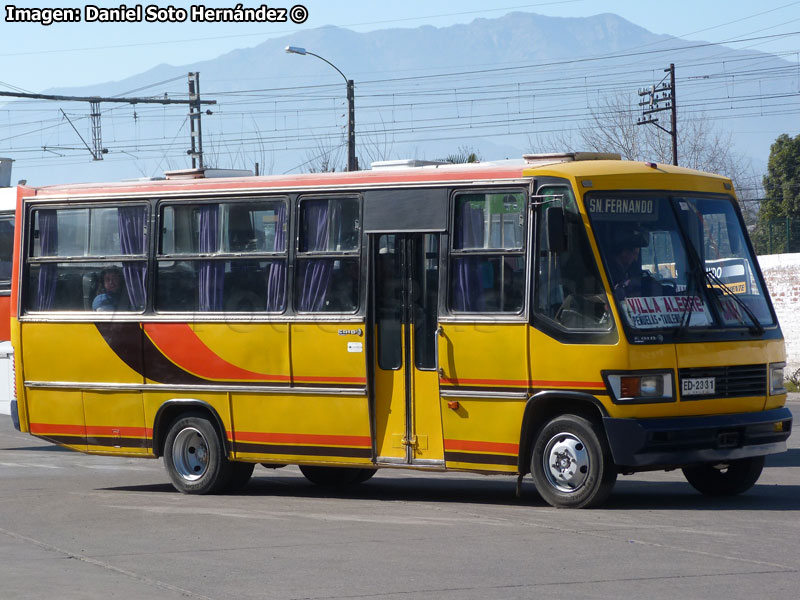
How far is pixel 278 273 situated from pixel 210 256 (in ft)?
2.72

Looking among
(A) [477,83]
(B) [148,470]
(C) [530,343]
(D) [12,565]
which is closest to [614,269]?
(C) [530,343]

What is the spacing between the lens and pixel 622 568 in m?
8.49

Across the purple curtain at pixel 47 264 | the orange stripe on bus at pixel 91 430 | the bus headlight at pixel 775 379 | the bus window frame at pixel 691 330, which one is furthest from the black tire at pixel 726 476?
the purple curtain at pixel 47 264

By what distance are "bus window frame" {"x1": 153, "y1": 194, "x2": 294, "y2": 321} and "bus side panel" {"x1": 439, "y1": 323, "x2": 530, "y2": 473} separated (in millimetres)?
1899

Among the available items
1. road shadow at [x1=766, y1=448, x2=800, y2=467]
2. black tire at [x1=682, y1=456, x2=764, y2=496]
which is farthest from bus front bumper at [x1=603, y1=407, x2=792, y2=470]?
road shadow at [x1=766, y1=448, x2=800, y2=467]

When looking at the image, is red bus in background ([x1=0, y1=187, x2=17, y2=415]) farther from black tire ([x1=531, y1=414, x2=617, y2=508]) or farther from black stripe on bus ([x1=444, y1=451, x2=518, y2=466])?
black tire ([x1=531, y1=414, x2=617, y2=508])

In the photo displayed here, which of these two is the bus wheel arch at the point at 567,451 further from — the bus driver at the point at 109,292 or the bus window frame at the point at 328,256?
the bus driver at the point at 109,292

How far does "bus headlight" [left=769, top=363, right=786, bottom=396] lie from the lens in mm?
11641

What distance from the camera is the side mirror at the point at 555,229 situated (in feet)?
36.2

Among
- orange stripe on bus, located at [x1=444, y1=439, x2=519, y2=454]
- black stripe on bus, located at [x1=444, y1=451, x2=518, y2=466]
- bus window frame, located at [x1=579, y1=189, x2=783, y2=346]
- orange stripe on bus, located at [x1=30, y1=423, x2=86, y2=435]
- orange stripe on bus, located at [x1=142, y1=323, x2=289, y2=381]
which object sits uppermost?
bus window frame, located at [x1=579, y1=189, x2=783, y2=346]

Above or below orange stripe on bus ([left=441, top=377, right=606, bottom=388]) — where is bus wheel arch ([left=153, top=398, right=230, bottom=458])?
below

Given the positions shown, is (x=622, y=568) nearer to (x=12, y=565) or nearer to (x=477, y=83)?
(x=12, y=565)

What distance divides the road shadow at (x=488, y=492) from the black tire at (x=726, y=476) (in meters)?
0.09

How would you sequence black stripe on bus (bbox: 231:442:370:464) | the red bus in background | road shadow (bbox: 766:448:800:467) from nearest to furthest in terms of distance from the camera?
1. black stripe on bus (bbox: 231:442:370:464)
2. road shadow (bbox: 766:448:800:467)
3. the red bus in background
